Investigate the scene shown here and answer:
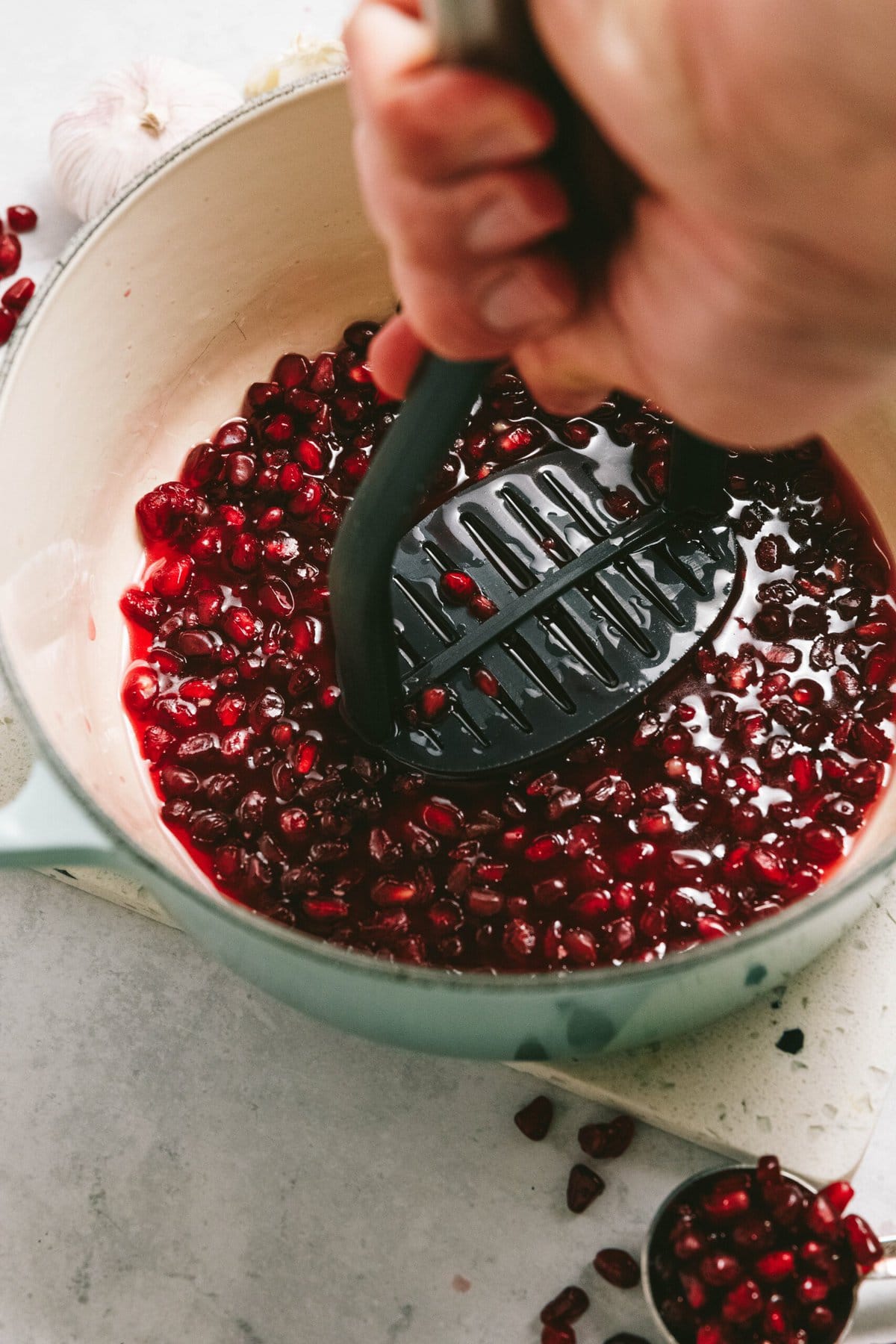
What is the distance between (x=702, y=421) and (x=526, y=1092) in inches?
30.2

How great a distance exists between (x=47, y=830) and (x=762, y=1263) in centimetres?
69

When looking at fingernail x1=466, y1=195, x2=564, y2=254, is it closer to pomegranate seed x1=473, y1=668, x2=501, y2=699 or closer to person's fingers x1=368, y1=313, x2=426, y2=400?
person's fingers x1=368, y1=313, x2=426, y2=400

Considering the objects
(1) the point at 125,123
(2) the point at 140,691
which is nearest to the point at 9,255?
(1) the point at 125,123

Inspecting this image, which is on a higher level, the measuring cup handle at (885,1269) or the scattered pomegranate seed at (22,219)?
the scattered pomegranate seed at (22,219)

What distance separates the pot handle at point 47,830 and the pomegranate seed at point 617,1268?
59 cm

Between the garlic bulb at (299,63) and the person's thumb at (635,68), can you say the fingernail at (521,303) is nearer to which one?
the person's thumb at (635,68)

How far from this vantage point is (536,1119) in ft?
3.64

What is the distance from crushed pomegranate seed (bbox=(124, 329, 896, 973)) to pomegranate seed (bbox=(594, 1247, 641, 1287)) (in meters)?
0.10

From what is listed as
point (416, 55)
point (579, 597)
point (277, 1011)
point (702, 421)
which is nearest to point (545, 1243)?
point (277, 1011)

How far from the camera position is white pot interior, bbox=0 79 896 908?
1.03m

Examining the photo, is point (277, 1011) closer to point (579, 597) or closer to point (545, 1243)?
point (545, 1243)

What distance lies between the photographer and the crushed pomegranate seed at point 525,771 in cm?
104

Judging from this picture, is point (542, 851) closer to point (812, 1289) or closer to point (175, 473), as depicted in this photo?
point (812, 1289)

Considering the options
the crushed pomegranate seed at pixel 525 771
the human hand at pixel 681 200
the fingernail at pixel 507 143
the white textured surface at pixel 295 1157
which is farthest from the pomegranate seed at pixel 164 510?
the fingernail at pixel 507 143
